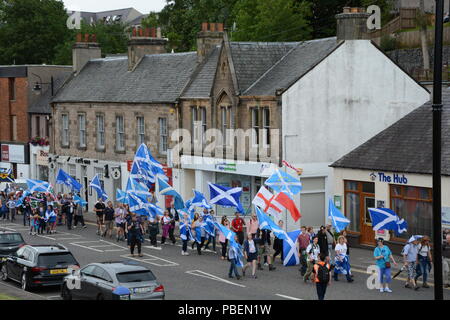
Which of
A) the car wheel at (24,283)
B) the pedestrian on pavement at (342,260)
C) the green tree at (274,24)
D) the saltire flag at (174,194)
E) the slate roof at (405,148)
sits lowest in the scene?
the car wheel at (24,283)

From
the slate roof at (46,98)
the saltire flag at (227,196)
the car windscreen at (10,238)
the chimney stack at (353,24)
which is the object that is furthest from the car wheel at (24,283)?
the slate roof at (46,98)

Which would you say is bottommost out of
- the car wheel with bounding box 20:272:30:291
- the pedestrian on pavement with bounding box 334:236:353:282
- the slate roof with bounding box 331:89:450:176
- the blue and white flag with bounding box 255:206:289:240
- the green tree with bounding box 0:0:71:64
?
the car wheel with bounding box 20:272:30:291

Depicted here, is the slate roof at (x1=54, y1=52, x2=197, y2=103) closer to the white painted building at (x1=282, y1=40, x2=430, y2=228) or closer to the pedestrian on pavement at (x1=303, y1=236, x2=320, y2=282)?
the white painted building at (x1=282, y1=40, x2=430, y2=228)

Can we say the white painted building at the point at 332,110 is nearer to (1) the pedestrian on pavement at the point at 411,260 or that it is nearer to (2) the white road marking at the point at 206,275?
(2) the white road marking at the point at 206,275

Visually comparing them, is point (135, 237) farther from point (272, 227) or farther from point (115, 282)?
point (115, 282)

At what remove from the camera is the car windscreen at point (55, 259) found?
82.9 ft

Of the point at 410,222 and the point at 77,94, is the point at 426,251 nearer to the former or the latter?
the point at 410,222

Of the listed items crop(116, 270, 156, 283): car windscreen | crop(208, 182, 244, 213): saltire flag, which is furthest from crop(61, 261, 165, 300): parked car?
crop(208, 182, 244, 213): saltire flag

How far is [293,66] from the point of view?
38000 millimetres

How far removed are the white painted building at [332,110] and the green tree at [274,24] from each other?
24.8 metres

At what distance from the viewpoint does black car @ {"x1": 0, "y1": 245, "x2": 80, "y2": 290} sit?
2505cm

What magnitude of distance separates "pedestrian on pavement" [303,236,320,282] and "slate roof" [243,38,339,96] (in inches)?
434

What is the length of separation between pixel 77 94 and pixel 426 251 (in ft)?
104

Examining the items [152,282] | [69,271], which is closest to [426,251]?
[152,282]
